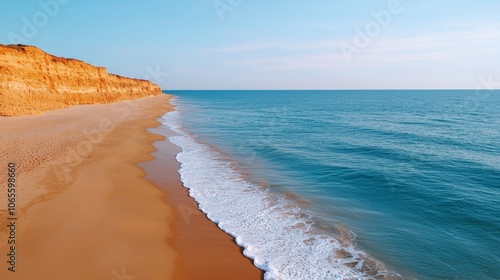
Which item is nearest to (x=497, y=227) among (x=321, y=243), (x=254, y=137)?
(x=321, y=243)

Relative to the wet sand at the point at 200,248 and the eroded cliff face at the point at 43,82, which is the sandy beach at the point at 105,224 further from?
the eroded cliff face at the point at 43,82

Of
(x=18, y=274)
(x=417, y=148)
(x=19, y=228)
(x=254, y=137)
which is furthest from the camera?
(x=254, y=137)

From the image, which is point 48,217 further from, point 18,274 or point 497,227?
point 497,227

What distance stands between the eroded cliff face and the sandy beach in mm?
21932

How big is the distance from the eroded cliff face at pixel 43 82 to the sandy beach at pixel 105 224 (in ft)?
72.0

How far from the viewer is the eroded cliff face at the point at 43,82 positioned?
33188 millimetres

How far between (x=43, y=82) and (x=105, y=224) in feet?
135

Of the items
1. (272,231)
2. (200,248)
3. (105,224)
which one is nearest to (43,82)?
(105,224)

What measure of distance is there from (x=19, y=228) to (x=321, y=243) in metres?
7.99

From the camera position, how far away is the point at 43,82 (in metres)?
41.2

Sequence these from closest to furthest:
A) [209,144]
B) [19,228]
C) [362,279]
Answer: [362,279] → [19,228] → [209,144]

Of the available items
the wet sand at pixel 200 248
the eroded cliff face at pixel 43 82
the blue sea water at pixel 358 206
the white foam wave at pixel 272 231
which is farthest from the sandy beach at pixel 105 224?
the eroded cliff face at pixel 43 82

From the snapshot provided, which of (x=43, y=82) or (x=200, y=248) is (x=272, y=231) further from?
(x=43, y=82)

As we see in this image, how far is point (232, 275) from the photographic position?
6766 mm
